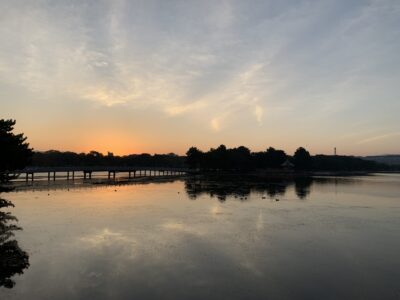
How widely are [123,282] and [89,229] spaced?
16121mm

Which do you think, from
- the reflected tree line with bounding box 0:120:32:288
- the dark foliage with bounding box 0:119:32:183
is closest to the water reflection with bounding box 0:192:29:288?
the reflected tree line with bounding box 0:120:32:288

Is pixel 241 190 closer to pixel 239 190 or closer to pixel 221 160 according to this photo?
pixel 239 190

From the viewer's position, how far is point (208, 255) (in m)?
25.0

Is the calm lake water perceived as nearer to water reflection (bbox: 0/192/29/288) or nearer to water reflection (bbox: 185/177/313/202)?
water reflection (bbox: 0/192/29/288)

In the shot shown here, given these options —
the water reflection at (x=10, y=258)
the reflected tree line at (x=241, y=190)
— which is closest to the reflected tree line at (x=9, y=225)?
the water reflection at (x=10, y=258)

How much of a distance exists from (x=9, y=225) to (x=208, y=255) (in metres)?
21.5

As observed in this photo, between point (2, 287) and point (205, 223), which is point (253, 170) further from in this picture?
point (2, 287)

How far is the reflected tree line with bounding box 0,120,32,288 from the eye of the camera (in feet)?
69.8

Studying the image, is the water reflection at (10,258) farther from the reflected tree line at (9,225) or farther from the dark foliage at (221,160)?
the dark foliage at (221,160)

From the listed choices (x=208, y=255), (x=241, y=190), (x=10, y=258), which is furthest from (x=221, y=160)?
(x=10, y=258)

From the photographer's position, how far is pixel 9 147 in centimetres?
3425

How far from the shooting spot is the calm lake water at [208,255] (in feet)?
60.4

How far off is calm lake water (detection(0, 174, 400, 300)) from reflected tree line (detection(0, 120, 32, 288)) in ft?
1.99

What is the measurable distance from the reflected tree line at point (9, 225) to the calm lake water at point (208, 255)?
1.99 ft
